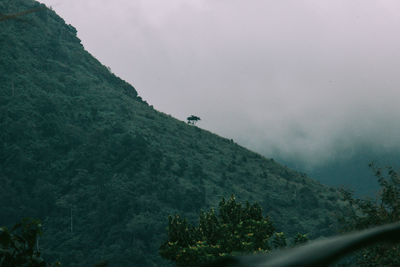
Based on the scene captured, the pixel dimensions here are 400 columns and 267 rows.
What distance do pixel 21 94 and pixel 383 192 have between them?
105018 mm

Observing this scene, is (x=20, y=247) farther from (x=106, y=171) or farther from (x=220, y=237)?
(x=106, y=171)

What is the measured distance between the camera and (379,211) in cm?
2016

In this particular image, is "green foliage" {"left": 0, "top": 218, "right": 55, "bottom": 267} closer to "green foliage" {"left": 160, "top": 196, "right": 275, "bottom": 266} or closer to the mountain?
"green foliage" {"left": 160, "top": 196, "right": 275, "bottom": 266}

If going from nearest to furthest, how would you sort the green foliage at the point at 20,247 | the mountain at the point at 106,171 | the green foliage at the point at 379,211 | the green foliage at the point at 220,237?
the green foliage at the point at 20,247 → the green foliage at the point at 379,211 → the green foliage at the point at 220,237 → the mountain at the point at 106,171

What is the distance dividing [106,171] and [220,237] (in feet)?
224

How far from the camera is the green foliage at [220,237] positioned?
3844 cm

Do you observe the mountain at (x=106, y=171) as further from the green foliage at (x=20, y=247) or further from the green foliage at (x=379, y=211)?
the green foliage at (x=20, y=247)

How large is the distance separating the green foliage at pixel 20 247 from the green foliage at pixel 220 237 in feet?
114

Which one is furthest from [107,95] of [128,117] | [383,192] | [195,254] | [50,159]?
[383,192]

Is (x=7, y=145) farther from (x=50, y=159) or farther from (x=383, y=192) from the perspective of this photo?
(x=383, y=192)

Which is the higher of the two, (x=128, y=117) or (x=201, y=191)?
(x=128, y=117)

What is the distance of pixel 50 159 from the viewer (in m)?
106

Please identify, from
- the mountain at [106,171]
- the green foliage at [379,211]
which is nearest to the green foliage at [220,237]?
the green foliage at [379,211]

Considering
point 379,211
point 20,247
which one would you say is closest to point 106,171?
point 379,211
